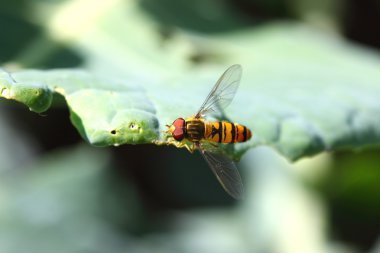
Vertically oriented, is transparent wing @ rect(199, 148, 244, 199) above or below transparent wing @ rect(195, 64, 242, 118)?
below

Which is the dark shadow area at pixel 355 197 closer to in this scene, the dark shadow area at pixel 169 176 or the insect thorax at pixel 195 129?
the dark shadow area at pixel 169 176

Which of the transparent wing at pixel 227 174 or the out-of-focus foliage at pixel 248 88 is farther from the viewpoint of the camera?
the transparent wing at pixel 227 174

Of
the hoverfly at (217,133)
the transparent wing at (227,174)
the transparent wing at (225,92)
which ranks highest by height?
the transparent wing at (225,92)

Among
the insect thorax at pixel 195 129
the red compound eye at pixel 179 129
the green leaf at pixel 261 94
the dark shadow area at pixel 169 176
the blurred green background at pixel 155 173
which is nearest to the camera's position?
the green leaf at pixel 261 94

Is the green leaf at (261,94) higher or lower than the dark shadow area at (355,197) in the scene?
higher

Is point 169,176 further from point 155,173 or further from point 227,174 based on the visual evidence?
point 227,174

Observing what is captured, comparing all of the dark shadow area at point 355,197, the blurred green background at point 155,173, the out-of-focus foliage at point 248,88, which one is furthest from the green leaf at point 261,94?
the dark shadow area at point 355,197

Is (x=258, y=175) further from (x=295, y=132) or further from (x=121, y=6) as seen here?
(x=295, y=132)

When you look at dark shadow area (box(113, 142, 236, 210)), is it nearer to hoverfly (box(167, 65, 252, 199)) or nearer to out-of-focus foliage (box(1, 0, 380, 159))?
out-of-focus foliage (box(1, 0, 380, 159))

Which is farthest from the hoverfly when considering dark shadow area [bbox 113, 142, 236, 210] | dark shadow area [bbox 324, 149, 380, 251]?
dark shadow area [bbox 113, 142, 236, 210]
